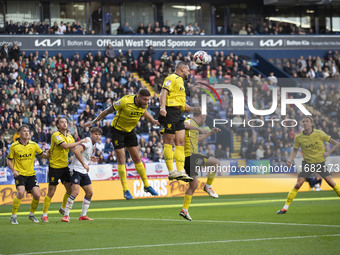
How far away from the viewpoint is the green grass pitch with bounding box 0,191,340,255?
10.4 meters

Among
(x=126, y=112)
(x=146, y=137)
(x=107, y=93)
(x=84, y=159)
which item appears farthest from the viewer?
(x=107, y=93)

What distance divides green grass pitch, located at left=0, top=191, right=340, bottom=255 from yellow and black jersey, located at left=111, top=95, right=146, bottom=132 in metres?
2.17

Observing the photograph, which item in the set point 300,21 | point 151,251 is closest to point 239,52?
point 300,21

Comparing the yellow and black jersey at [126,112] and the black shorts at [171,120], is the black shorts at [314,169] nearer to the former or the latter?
the black shorts at [171,120]

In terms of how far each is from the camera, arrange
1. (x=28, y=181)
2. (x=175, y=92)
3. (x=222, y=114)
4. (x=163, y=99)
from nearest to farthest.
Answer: (x=163, y=99) → (x=175, y=92) → (x=28, y=181) → (x=222, y=114)

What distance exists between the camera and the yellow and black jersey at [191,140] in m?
15.1

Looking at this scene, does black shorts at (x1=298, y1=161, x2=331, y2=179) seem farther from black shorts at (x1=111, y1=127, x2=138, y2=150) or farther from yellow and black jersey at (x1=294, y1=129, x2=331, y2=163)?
black shorts at (x1=111, y1=127, x2=138, y2=150)

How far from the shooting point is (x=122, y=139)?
13.9 meters

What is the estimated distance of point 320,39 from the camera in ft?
144

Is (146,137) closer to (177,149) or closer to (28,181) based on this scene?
(28,181)

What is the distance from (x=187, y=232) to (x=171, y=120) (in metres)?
2.31

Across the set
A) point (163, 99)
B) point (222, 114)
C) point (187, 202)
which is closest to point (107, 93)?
point (222, 114)

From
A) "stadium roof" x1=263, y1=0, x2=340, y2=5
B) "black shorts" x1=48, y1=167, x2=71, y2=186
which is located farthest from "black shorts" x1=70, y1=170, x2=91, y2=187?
"stadium roof" x1=263, y1=0, x2=340, y2=5

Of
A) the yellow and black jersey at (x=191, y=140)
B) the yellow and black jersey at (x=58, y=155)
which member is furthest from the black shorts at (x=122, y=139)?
the yellow and black jersey at (x=58, y=155)
